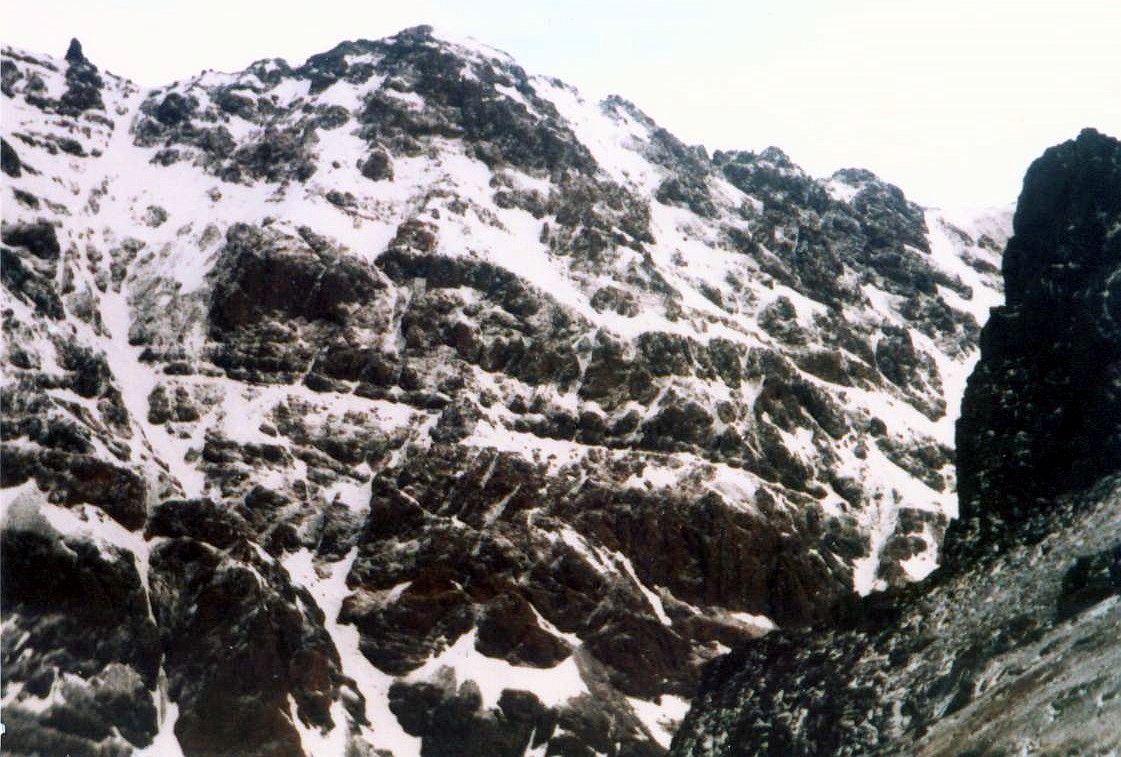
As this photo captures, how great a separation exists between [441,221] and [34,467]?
60.5 meters

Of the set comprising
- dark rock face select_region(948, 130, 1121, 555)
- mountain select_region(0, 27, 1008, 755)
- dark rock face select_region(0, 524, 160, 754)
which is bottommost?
dark rock face select_region(0, 524, 160, 754)

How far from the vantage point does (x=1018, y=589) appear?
155ft

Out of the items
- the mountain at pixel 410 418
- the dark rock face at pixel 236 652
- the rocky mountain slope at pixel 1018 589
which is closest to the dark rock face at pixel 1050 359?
the rocky mountain slope at pixel 1018 589

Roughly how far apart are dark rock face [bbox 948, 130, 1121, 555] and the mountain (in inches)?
1706

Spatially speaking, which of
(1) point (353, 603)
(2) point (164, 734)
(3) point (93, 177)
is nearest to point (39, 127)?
(3) point (93, 177)

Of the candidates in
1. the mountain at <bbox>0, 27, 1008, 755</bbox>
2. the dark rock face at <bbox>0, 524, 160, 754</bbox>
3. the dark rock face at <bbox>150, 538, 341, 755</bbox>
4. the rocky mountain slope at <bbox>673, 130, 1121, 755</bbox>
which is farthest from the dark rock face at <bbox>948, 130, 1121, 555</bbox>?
the dark rock face at <bbox>0, 524, 160, 754</bbox>

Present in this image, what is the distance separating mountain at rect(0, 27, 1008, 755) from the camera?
88.5 m

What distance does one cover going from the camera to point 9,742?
73188 millimetres

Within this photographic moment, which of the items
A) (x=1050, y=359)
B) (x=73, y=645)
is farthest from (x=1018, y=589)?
(x=73, y=645)

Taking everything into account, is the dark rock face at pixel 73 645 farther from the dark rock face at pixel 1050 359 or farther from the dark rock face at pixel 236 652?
the dark rock face at pixel 1050 359

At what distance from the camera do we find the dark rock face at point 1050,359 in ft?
184

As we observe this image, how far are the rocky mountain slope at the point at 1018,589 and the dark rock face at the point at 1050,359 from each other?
0.35 ft

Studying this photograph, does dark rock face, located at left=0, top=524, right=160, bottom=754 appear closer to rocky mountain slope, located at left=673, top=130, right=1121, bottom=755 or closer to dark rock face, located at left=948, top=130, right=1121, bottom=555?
rocky mountain slope, located at left=673, top=130, right=1121, bottom=755

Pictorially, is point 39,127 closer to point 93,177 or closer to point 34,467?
point 93,177
